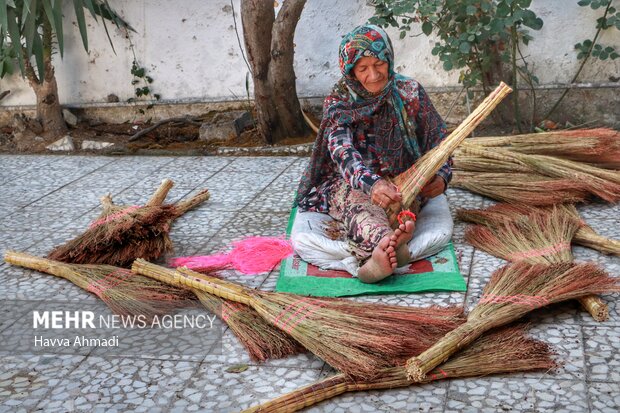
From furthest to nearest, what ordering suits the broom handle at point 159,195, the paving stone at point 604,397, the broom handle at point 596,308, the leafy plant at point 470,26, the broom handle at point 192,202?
1. the leafy plant at point 470,26
2. the broom handle at point 192,202
3. the broom handle at point 159,195
4. the broom handle at point 596,308
5. the paving stone at point 604,397

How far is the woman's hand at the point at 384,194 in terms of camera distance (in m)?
3.30

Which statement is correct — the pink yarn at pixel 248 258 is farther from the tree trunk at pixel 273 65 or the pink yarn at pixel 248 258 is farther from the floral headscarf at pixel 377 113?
the tree trunk at pixel 273 65

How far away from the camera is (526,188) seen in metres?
4.11

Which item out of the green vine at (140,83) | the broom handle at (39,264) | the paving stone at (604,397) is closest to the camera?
the paving stone at (604,397)

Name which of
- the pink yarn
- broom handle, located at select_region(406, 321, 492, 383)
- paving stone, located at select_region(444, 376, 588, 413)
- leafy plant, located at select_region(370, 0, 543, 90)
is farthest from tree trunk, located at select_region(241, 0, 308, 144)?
paving stone, located at select_region(444, 376, 588, 413)

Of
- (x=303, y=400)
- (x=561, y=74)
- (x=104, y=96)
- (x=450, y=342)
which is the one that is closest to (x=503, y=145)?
(x=561, y=74)

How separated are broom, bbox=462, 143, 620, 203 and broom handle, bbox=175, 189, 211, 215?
1.64 meters

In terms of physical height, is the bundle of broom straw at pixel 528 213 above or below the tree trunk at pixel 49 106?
below

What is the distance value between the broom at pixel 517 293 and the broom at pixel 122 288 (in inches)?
44.9

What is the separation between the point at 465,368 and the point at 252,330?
2.53 ft

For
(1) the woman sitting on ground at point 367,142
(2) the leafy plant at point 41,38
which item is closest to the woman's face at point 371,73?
(1) the woman sitting on ground at point 367,142

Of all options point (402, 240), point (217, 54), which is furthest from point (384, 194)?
point (217, 54)

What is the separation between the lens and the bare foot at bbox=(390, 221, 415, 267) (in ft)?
10.3

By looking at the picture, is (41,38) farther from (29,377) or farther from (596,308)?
(596,308)
